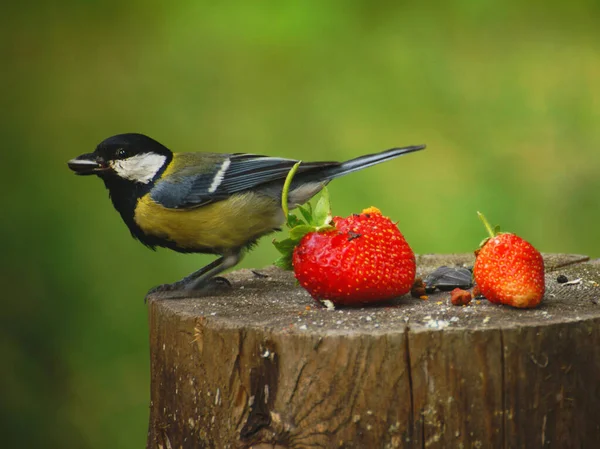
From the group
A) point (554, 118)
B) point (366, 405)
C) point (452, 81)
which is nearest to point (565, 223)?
point (554, 118)

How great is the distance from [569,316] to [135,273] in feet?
8.43

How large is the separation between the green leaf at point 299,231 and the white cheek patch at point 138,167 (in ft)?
2.78

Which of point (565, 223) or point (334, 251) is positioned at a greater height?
point (334, 251)

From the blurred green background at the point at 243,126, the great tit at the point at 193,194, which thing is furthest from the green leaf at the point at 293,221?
the blurred green background at the point at 243,126

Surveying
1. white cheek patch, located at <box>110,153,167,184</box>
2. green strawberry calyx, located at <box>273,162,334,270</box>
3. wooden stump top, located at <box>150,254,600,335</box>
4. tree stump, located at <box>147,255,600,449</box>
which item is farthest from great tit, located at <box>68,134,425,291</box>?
tree stump, located at <box>147,255,600,449</box>

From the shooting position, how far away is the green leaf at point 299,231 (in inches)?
80.0

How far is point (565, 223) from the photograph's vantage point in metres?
3.95

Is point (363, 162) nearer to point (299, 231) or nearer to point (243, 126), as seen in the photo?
point (299, 231)

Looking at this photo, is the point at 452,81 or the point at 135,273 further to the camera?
the point at 452,81

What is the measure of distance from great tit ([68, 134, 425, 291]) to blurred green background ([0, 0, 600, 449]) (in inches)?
47.2

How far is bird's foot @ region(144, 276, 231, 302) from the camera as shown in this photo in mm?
2377

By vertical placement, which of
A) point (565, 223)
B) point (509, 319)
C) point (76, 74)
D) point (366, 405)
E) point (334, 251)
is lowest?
point (565, 223)

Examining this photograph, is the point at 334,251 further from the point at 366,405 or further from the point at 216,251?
the point at 216,251

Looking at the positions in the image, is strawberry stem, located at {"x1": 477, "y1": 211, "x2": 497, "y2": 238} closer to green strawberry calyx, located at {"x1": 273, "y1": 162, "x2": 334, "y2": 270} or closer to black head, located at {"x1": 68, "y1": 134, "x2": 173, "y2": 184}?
green strawberry calyx, located at {"x1": 273, "y1": 162, "x2": 334, "y2": 270}
